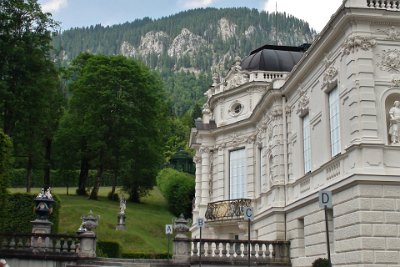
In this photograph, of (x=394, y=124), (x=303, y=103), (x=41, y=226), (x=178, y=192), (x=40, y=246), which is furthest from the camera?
(x=178, y=192)

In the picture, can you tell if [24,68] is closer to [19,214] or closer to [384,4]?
[19,214]

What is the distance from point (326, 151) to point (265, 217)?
7.42 meters

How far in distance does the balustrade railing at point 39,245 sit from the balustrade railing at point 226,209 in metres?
10.9

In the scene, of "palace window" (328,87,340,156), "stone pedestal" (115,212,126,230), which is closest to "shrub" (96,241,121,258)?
"stone pedestal" (115,212,126,230)

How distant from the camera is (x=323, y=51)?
20.3m

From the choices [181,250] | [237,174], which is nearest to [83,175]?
[237,174]

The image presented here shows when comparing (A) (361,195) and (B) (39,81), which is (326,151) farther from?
(B) (39,81)

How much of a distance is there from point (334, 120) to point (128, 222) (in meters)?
28.9

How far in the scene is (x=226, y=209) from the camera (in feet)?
104

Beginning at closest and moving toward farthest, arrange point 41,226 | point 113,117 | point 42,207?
point 41,226
point 42,207
point 113,117

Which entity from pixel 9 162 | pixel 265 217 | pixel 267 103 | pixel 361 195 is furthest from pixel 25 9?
pixel 361 195

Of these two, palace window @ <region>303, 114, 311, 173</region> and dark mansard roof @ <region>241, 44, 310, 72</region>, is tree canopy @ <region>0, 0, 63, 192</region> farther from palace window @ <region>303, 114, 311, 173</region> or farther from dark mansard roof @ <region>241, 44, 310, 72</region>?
palace window @ <region>303, 114, 311, 173</region>

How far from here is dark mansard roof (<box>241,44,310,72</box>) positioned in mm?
33906

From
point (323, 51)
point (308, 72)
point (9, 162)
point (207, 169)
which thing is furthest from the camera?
point (207, 169)
